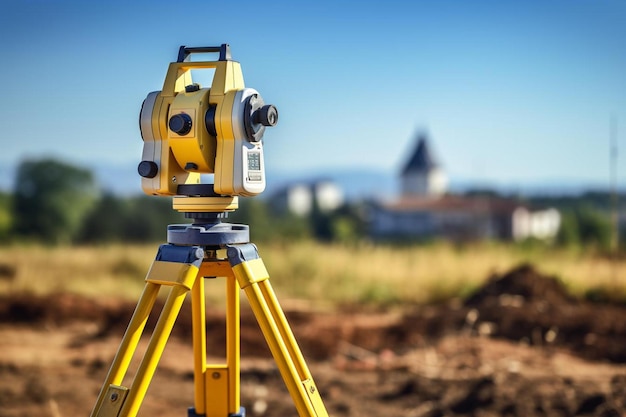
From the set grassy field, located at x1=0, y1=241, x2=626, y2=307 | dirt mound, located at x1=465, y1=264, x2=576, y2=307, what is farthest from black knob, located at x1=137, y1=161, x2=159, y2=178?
grassy field, located at x1=0, y1=241, x2=626, y2=307

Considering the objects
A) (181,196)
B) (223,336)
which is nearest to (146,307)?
(181,196)

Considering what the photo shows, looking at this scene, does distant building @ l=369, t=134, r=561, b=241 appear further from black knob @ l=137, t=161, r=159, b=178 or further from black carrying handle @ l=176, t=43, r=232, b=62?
black knob @ l=137, t=161, r=159, b=178

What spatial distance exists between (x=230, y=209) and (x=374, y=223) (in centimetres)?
6136

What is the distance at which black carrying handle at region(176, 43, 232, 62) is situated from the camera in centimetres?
298

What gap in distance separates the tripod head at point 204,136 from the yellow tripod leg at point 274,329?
261 mm

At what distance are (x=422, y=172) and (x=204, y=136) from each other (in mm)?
86958

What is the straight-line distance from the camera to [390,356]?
7031 mm

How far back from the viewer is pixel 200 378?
3.20 meters

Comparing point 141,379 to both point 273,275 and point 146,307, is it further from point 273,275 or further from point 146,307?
point 273,275

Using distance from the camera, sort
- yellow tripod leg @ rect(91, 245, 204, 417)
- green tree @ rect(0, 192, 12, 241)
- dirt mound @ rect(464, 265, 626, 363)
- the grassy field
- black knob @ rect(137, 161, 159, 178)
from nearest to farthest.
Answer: yellow tripod leg @ rect(91, 245, 204, 417) → black knob @ rect(137, 161, 159, 178) → dirt mound @ rect(464, 265, 626, 363) → the grassy field → green tree @ rect(0, 192, 12, 241)

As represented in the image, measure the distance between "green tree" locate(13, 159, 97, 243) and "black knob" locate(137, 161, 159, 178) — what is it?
24076mm

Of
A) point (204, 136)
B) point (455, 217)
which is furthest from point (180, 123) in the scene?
point (455, 217)

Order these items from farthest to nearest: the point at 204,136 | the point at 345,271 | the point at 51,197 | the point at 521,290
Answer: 1. the point at 51,197
2. the point at 345,271
3. the point at 521,290
4. the point at 204,136

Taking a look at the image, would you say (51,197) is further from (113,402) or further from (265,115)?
(265,115)
